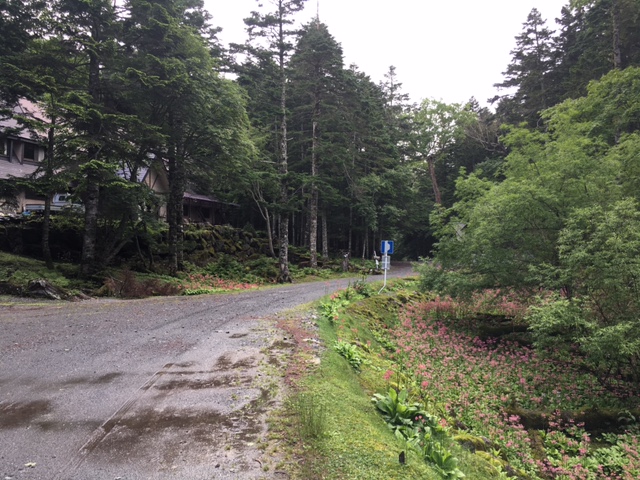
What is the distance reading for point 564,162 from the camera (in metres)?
10.5

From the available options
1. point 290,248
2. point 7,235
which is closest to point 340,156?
point 290,248

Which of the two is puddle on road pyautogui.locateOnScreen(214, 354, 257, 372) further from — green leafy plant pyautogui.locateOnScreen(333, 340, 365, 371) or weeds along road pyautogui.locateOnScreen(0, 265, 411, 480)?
green leafy plant pyautogui.locateOnScreen(333, 340, 365, 371)

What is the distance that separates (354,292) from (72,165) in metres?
11.4

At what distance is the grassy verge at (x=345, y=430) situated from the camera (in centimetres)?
322

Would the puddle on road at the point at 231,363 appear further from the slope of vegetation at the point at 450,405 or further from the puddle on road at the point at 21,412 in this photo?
the puddle on road at the point at 21,412

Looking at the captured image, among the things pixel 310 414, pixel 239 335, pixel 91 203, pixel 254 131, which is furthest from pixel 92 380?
pixel 254 131

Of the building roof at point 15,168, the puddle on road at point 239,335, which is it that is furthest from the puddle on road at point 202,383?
the building roof at point 15,168

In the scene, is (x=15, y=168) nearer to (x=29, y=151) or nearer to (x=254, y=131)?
(x=29, y=151)

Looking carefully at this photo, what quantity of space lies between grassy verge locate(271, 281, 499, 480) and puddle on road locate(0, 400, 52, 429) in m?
2.65

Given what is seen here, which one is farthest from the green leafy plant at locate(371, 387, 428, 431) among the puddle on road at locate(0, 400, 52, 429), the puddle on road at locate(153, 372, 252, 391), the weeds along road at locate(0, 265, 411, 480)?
the puddle on road at locate(0, 400, 52, 429)

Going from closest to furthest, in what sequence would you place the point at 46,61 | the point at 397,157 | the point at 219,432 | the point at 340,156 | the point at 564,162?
the point at 219,432, the point at 564,162, the point at 46,61, the point at 340,156, the point at 397,157

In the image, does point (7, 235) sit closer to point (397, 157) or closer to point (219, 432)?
point (219, 432)

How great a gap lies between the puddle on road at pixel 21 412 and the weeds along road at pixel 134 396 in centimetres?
1

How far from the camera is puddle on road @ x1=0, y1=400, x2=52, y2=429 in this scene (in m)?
3.87
